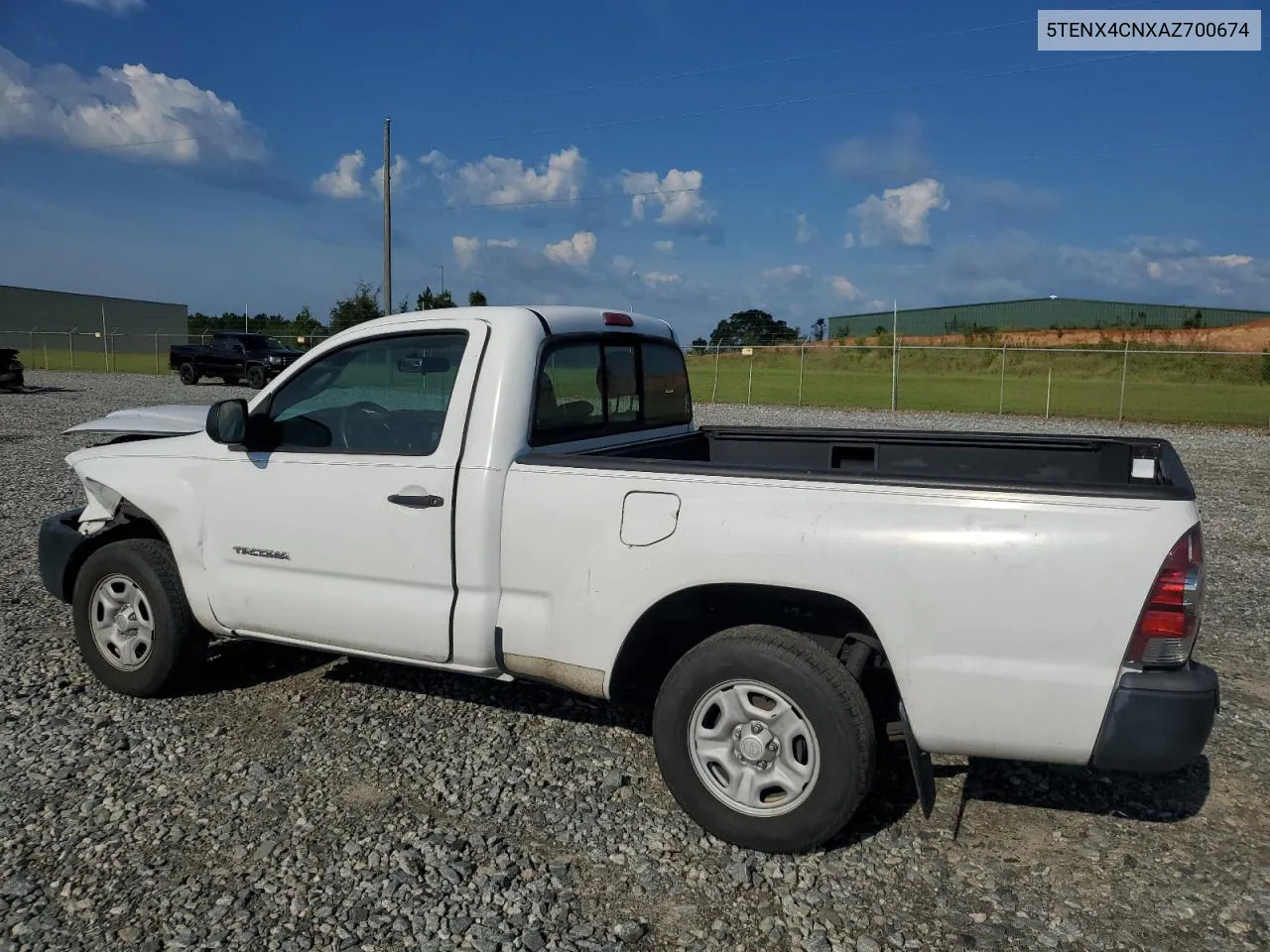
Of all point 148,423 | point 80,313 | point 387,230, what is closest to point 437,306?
point 387,230

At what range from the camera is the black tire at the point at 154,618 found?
4441 millimetres

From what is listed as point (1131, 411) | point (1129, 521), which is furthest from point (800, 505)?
point (1131, 411)

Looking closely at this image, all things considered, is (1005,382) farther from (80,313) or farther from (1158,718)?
(80,313)

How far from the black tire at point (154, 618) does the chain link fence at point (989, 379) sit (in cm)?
2274

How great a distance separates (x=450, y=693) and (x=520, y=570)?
145 centimetres

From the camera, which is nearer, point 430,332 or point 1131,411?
point 430,332

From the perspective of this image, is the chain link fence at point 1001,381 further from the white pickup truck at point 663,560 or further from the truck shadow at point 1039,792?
the white pickup truck at point 663,560

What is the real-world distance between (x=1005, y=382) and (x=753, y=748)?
36992 millimetres

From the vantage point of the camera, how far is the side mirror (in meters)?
4.11

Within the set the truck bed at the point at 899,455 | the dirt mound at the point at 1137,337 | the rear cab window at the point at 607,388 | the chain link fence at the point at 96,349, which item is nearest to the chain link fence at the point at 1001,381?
the dirt mound at the point at 1137,337

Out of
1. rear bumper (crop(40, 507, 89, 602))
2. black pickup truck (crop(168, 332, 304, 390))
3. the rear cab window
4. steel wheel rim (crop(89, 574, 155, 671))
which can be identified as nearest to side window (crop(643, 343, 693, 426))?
the rear cab window

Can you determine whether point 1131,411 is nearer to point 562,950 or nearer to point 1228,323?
point 562,950

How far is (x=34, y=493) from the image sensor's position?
10242 millimetres

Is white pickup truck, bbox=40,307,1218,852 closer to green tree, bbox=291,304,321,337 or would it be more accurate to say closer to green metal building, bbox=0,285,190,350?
green tree, bbox=291,304,321,337
